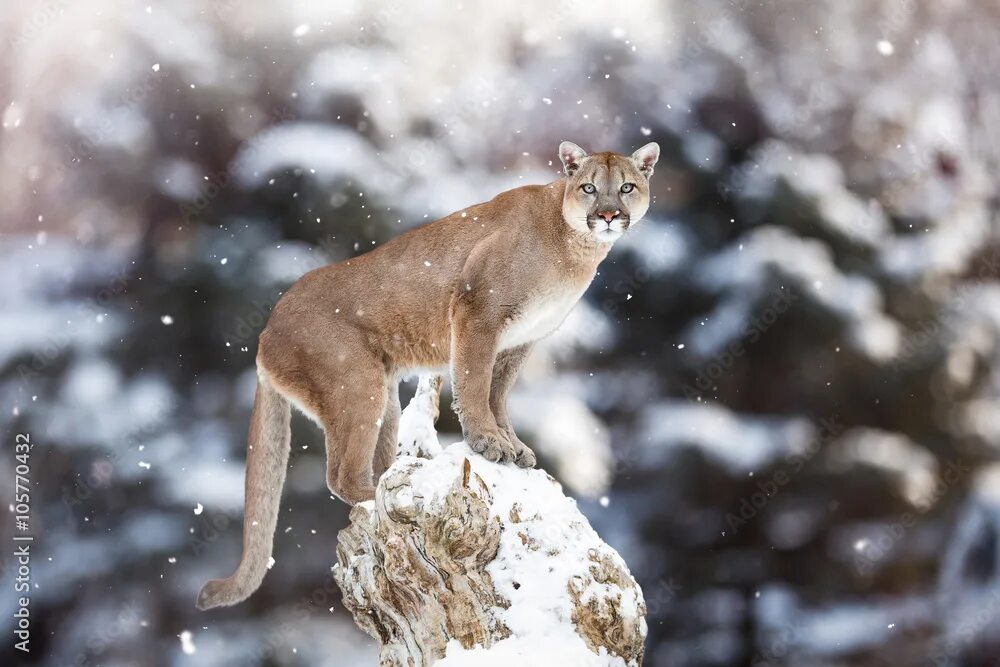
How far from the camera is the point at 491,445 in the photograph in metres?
4.96

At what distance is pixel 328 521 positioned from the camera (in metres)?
9.45

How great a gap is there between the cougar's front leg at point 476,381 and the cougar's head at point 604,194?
0.71 m

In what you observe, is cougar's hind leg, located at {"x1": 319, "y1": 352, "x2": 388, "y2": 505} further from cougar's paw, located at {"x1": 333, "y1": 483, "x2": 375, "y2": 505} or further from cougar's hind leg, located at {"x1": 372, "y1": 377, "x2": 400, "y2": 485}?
cougar's hind leg, located at {"x1": 372, "y1": 377, "x2": 400, "y2": 485}

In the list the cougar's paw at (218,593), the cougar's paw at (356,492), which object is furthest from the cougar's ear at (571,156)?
the cougar's paw at (218,593)

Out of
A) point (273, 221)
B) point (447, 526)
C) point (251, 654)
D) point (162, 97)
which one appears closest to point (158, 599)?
point (251, 654)

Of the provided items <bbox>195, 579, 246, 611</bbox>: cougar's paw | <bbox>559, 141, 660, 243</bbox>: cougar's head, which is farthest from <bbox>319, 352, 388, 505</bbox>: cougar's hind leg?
<bbox>559, 141, 660, 243</bbox>: cougar's head

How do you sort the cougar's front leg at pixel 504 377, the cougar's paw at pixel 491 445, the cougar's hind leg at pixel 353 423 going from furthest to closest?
the cougar's front leg at pixel 504 377 < the cougar's hind leg at pixel 353 423 < the cougar's paw at pixel 491 445

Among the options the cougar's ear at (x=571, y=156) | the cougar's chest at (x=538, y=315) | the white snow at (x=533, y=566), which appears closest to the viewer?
the white snow at (x=533, y=566)

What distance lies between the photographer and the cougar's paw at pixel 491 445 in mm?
4949

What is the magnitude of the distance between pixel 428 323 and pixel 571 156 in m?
1.16

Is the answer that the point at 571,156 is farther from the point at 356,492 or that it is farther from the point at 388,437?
the point at 356,492

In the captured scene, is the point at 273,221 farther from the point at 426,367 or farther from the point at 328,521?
the point at 426,367

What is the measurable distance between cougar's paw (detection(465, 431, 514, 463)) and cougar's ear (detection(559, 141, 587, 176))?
4.74 ft

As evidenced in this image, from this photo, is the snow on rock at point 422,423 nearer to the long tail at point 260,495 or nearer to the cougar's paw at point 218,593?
the long tail at point 260,495
